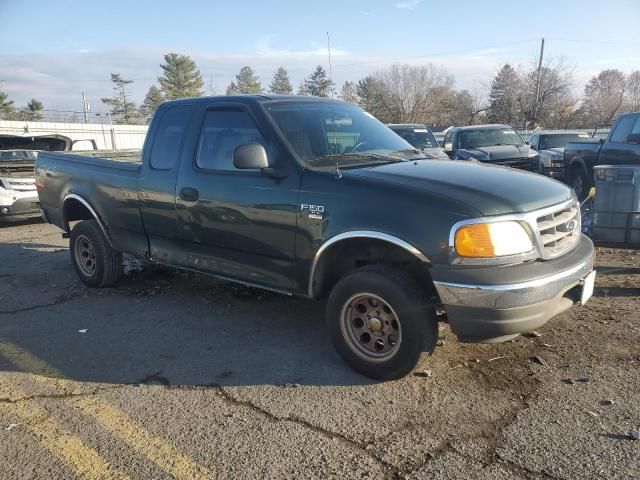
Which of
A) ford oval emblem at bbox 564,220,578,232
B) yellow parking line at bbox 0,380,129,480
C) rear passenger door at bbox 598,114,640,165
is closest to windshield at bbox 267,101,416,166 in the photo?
ford oval emblem at bbox 564,220,578,232

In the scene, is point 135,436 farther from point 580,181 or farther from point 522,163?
point 522,163

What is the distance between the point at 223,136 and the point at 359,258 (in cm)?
164

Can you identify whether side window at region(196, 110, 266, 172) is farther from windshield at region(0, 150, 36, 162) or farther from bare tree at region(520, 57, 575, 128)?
bare tree at region(520, 57, 575, 128)

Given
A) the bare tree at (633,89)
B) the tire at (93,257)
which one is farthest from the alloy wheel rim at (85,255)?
the bare tree at (633,89)

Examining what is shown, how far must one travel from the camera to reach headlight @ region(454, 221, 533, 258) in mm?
3113

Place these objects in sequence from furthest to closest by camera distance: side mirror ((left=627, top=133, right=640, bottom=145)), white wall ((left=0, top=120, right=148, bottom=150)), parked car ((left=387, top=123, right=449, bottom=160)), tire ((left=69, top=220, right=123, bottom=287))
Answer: white wall ((left=0, top=120, right=148, bottom=150)), parked car ((left=387, top=123, right=449, bottom=160)), side mirror ((left=627, top=133, right=640, bottom=145)), tire ((left=69, top=220, right=123, bottom=287))

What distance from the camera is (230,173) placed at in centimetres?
426

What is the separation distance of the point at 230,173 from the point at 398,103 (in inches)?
2407

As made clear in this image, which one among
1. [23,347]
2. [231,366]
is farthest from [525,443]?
[23,347]

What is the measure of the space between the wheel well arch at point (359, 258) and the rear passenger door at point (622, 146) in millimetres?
7130

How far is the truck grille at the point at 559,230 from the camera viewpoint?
10.9 ft

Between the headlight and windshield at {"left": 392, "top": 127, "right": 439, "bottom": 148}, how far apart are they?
10.6m

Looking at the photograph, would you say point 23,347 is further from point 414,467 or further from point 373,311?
point 414,467

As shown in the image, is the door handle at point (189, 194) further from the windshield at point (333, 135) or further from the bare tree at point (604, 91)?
the bare tree at point (604, 91)
